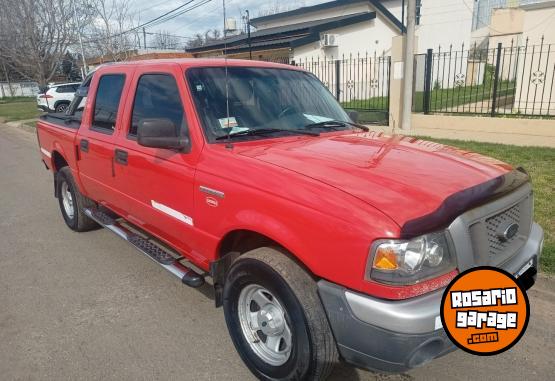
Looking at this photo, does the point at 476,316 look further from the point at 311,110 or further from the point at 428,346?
the point at 311,110

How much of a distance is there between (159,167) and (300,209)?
146 centimetres

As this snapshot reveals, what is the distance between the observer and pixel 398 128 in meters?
11.9

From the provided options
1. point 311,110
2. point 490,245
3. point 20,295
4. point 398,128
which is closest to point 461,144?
point 398,128

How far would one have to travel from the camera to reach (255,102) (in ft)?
10.9

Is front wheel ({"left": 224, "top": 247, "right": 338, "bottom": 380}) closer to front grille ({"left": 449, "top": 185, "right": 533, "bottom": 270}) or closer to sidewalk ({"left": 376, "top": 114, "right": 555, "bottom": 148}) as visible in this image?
front grille ({"left": 449, "top": 185, "right": 533, "bottom": 270})

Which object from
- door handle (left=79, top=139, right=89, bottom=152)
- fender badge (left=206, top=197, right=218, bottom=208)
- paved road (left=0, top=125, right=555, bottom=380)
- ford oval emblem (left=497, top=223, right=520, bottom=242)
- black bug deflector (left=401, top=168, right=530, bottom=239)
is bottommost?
paved road (left=0, top=125, right=555, bottom=380)

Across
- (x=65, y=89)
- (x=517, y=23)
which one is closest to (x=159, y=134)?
(x=65, y=89)

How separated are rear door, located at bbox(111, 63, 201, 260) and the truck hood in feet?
1.77

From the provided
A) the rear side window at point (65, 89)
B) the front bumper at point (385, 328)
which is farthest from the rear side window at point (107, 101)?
the rear side window at point (65, 89)

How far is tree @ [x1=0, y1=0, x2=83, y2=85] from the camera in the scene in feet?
86.3

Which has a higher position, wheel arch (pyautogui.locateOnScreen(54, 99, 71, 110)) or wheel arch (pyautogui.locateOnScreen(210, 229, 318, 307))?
wheel arch (pyautogui.locateOnScreen(54, 99, 71, 110))

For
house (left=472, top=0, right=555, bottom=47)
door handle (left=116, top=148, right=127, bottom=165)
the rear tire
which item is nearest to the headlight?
door handle (left=116, top=148, right=127, bottom=165)

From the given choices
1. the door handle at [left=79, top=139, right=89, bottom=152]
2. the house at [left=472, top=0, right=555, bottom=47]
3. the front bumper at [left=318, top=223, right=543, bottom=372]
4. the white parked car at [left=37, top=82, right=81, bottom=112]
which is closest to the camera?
the front bumper at [left=318, top=223, right=543, bottom=372]

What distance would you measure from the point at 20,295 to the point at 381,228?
342cm
